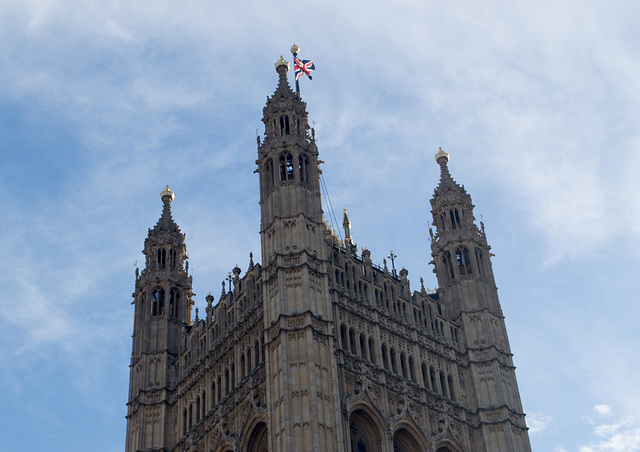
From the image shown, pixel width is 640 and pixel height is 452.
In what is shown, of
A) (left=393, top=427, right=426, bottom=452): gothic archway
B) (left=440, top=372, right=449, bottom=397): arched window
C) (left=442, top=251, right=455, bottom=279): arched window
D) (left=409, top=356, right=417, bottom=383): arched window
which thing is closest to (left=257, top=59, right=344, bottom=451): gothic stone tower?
(left=393, top=427, right=426, bottom=452): gothic archway

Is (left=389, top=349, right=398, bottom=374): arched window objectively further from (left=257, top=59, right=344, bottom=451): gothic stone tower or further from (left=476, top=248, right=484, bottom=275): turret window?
(left=476, top=248, right=484, bottom=275): turret window

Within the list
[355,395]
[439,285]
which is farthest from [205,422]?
[439,285]

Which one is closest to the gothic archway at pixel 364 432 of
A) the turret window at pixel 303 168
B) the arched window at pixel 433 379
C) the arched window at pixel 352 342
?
the arched window at pixel 352 342

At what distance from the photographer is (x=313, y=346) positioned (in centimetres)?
4962

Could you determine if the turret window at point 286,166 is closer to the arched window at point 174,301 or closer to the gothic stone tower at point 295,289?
the gothic stone tower at point 295,289

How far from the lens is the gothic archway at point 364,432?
50969 millimetres

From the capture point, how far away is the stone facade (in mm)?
49969

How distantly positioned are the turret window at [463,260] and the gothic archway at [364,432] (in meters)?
15.0

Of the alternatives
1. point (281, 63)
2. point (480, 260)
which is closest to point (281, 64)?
point (281, 63)

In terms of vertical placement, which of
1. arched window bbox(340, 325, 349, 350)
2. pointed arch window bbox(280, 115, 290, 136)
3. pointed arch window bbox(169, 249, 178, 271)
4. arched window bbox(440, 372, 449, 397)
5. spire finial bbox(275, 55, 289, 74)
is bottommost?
arched window bbox(440, 372, 449, 397)

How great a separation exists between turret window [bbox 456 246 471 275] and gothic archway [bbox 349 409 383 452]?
49.2 ft

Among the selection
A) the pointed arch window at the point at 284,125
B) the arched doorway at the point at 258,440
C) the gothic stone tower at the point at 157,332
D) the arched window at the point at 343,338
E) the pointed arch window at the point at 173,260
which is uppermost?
the pointed arch window at the point at 284,125

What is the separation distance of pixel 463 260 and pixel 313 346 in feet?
58.0

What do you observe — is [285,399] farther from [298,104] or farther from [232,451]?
[298,104]
